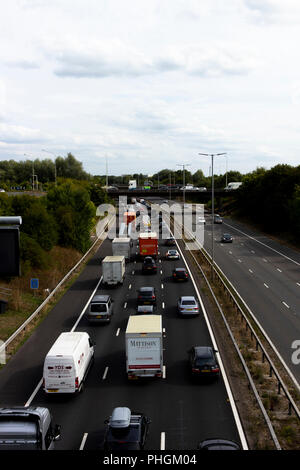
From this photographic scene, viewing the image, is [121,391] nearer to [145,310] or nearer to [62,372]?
[62,372]

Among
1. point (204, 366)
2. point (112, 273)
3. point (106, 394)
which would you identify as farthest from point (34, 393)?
point (112, 273)

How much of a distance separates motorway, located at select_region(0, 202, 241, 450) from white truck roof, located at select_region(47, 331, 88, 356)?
2233 millimetres

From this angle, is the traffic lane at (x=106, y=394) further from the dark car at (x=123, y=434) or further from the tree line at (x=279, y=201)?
the tree line at (x=279, y=201)

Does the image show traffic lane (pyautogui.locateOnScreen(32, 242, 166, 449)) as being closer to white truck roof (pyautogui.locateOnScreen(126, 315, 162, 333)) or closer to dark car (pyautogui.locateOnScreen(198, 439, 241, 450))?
white truck roof (pyautogui.locateOnScreen(126, 315, 162, 333))

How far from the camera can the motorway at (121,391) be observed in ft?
62.1

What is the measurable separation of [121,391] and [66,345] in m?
3.44

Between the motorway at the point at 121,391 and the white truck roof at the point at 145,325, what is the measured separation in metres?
2.60

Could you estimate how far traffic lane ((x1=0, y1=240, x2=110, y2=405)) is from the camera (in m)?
23.8

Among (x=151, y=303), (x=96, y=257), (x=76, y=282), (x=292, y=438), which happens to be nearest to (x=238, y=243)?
(x=96, y=257)

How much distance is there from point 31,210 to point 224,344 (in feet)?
103

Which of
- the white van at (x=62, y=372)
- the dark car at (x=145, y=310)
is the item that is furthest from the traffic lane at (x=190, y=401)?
the white van at (x=62, y=372)

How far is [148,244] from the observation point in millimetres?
57969

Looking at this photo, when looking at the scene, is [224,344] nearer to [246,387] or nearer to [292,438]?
[246,387]

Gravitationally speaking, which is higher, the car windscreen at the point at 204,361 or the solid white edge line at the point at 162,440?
the car windscreen at the point at 204,361
